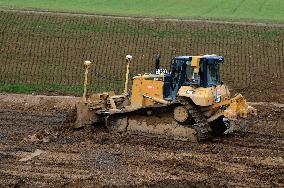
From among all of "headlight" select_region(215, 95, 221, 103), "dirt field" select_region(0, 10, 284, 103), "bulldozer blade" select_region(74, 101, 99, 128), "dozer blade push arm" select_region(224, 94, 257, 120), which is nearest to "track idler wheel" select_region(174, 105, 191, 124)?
"headlight" select_region(215, 95, 221, 103)

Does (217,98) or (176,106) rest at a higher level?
(217,98)

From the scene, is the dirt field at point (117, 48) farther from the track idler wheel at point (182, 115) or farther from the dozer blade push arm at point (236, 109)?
the track idler wheel at point (182, 115)

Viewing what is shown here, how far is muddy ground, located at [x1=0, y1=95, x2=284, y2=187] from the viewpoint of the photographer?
42.8 ft

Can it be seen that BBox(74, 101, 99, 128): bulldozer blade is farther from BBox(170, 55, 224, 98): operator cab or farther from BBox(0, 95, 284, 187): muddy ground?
BBox(170, 55, 224, 98): operator cab

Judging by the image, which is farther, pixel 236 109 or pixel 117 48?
pixel 117 48

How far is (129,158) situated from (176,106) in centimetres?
281

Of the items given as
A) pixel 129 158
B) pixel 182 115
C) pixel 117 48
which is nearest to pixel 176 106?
pixel 182 115

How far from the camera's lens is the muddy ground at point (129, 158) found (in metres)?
13.1

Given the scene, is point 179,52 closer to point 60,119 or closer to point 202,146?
point 60,119

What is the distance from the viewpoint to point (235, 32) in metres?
30.1

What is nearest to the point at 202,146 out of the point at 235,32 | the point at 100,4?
the point at 235,32

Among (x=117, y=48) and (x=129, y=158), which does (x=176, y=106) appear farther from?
(x=117, y=48)

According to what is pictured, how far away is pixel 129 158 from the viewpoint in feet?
49.4

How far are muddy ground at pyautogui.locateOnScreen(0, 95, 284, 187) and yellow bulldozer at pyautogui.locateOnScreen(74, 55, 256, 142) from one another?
384 mm
